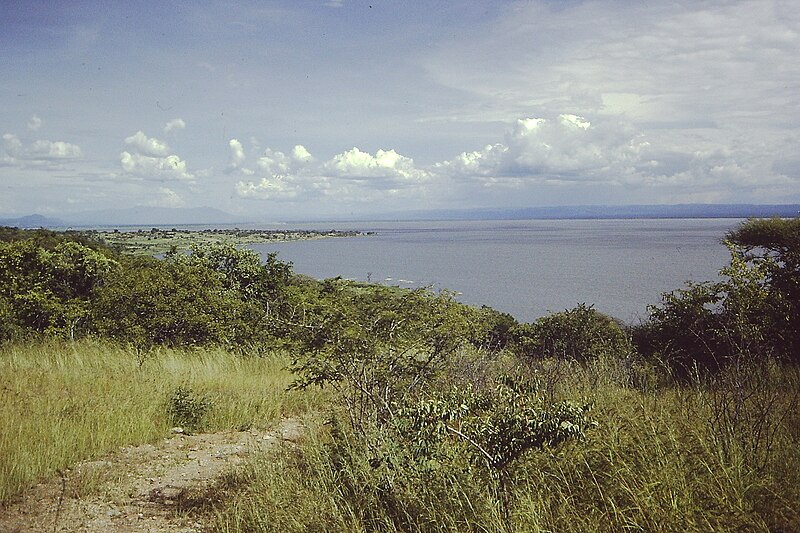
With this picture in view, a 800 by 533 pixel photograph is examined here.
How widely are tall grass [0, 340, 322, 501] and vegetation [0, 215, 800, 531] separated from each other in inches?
1.4

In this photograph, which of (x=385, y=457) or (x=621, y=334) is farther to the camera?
(x=621, y=334)

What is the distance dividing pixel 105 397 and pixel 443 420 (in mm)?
5526

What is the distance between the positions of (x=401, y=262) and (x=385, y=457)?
80.5 metres

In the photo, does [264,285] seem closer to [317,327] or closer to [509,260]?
[317,327]

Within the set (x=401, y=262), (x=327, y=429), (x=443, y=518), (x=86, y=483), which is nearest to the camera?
(x=443, y=518)

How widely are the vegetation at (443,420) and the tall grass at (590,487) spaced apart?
17 millimetres

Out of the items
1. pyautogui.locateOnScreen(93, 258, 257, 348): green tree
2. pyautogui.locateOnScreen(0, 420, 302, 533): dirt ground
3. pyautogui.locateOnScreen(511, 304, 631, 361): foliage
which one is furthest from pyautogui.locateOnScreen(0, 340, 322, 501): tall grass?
pyautogui.locateOnScreen(511, 304, 631, 361): foliage

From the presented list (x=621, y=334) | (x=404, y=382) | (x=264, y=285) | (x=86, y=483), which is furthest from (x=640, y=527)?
(x=264, y=285)

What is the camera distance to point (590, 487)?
14.1 ft

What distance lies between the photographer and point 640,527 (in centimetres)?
354

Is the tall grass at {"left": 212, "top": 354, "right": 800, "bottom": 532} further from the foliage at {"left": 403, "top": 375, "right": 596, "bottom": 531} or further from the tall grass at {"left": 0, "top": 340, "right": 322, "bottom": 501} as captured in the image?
the tall grass at {"left": 0, "top": 340, "right": 322, "bottom": 501}

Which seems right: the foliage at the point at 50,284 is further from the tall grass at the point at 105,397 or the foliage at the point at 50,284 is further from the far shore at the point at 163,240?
the far shore at the point at 163,240

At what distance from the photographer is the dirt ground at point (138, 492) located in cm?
505

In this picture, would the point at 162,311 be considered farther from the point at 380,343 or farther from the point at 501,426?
the point at 501,426
